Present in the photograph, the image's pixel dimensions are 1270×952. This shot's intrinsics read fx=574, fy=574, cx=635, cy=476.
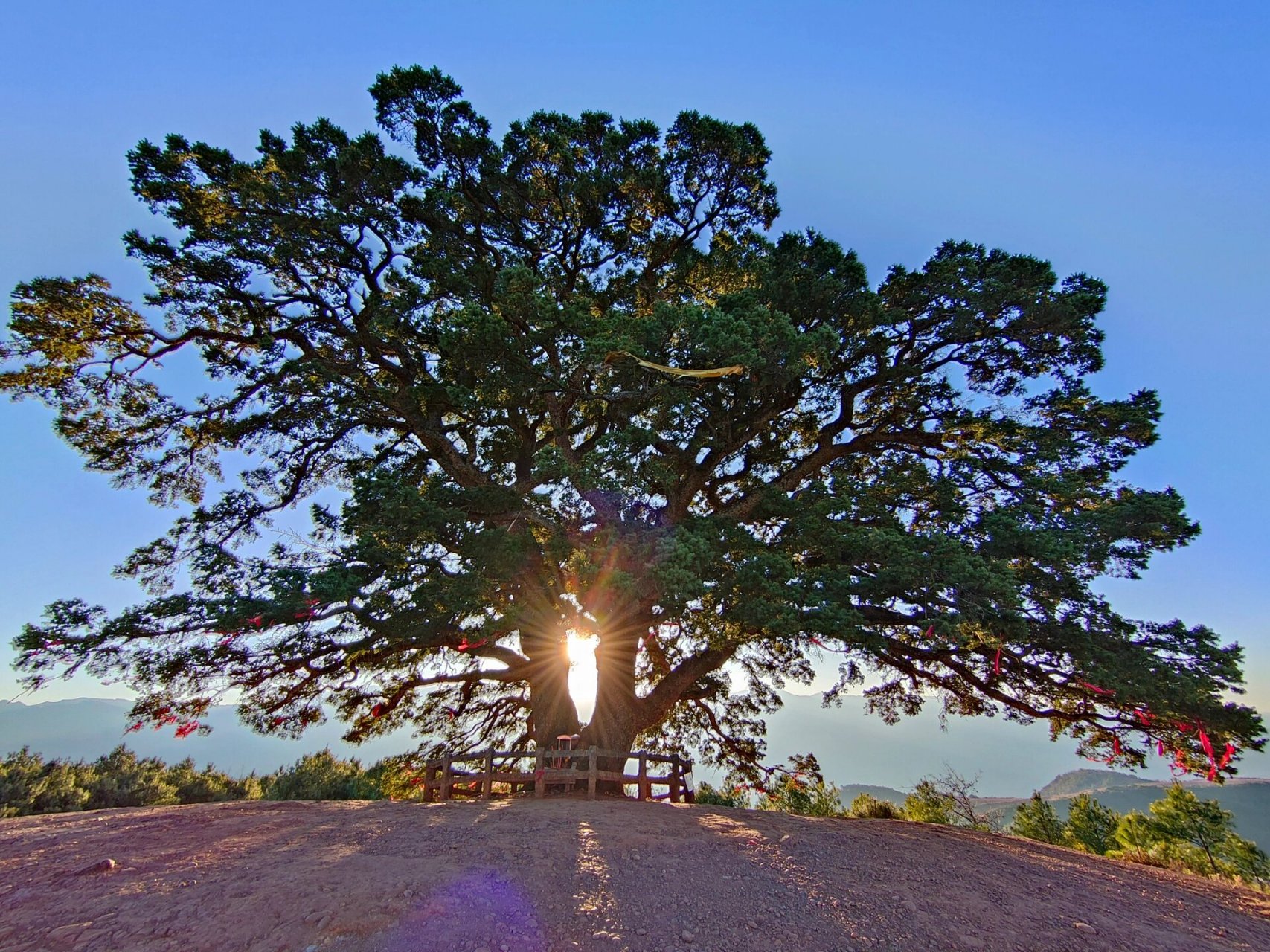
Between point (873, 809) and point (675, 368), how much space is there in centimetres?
938

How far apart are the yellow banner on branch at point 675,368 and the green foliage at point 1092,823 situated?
18094mm

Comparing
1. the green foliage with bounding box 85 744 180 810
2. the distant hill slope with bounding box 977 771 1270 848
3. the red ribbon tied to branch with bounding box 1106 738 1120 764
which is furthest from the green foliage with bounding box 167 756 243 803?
the distant hill slope with bounding box 977 771 1270 848

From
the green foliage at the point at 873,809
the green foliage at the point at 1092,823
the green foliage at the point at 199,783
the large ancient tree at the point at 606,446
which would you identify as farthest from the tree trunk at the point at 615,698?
the green foliage at the point at 1092,823

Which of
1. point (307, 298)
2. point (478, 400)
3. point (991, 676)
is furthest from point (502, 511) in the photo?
point (991, 676)

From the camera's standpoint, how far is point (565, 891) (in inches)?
205

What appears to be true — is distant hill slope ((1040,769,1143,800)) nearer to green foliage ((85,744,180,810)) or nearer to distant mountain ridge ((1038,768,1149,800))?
distant mountain ridge ((1038,768,1149,800))

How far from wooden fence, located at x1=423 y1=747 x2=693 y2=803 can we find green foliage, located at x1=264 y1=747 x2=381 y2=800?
250 centimetres

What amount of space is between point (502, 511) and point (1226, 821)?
22333mm

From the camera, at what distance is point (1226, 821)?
16.5 m

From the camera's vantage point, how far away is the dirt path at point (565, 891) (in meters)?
4.39

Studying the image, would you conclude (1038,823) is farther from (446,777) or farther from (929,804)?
(446,777)

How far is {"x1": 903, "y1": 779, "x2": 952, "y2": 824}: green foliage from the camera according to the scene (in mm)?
12352

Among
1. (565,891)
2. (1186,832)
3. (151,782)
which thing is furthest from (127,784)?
(1186,832)

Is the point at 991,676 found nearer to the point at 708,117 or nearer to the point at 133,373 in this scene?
the point at 708,117
